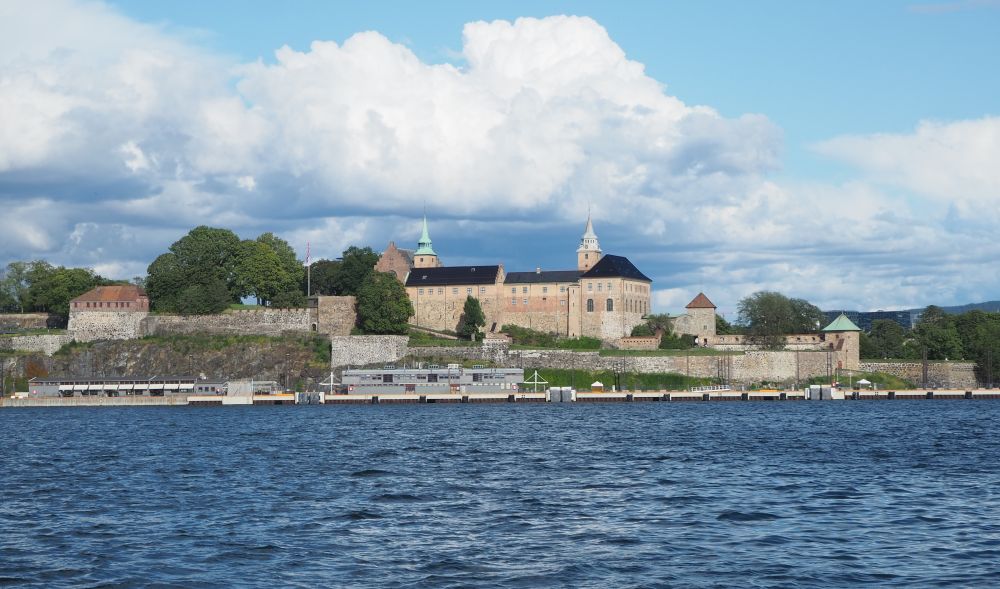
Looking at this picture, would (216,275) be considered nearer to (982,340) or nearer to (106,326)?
(106,326)

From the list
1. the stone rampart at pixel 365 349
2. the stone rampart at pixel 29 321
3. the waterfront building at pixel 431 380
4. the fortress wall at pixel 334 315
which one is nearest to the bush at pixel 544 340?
the waterfront building at pixel 431 380

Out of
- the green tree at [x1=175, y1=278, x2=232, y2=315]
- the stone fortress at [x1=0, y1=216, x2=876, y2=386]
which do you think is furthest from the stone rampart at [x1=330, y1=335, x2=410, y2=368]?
the green tree at [x1=175, y1=278, x2=232, y2=315]

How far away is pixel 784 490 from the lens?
105 feet

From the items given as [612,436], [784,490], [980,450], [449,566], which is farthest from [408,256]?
[449,566]

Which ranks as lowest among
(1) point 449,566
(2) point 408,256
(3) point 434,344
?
(1) point 449,566

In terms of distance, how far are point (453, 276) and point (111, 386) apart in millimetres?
34087

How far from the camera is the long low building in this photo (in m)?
89.9

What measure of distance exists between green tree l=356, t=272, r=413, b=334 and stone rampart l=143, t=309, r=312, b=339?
17.3 ft

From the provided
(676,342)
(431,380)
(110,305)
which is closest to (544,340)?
(676,342)

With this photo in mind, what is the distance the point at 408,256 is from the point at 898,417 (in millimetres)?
69576

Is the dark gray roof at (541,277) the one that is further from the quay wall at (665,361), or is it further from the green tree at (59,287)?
the green tree at (59,287)

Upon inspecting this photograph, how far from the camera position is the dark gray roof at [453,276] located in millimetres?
110312

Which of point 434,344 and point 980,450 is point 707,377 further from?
point 980,450

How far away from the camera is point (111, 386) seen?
90.6 m
